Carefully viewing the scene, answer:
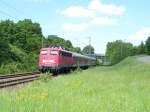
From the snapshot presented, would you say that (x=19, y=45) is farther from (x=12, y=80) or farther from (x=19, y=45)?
(x=12, y=80)

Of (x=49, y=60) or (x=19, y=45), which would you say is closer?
(x=49, y=60)

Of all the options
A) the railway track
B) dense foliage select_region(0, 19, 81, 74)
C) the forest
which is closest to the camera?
the railway track

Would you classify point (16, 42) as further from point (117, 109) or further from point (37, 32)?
point (117, 109)

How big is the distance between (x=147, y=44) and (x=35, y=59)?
66874 mm

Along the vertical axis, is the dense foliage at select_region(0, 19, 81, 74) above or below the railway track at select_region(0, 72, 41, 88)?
above

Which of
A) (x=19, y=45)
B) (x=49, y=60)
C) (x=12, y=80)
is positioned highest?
(x=19, y=45)

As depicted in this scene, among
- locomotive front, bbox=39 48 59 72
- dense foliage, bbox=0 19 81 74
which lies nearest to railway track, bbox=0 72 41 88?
locomotive front, bbox=39 48 59 72

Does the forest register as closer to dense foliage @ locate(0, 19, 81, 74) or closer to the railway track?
dense foliage @ locate(0, 19, 81, 74)

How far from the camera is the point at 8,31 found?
340 feet

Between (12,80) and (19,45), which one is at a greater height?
(19,45)

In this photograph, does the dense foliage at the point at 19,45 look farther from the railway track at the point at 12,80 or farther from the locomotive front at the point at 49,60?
the railway track at the point at 12,80

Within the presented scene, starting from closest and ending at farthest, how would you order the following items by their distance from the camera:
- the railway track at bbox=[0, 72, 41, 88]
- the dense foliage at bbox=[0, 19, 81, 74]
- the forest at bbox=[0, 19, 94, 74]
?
the railway track at bbox=[0, 72, 41, 88] → the forest at bbox=[0, 19, 94, 74] → the dense foliage at bbox=[0, 19, 81, 74]

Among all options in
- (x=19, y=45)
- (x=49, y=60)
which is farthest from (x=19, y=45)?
(x=49, y=60)

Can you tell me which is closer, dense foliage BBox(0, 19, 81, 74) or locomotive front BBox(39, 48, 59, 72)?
locomotive front BBox(39, 48, 59, 72)
